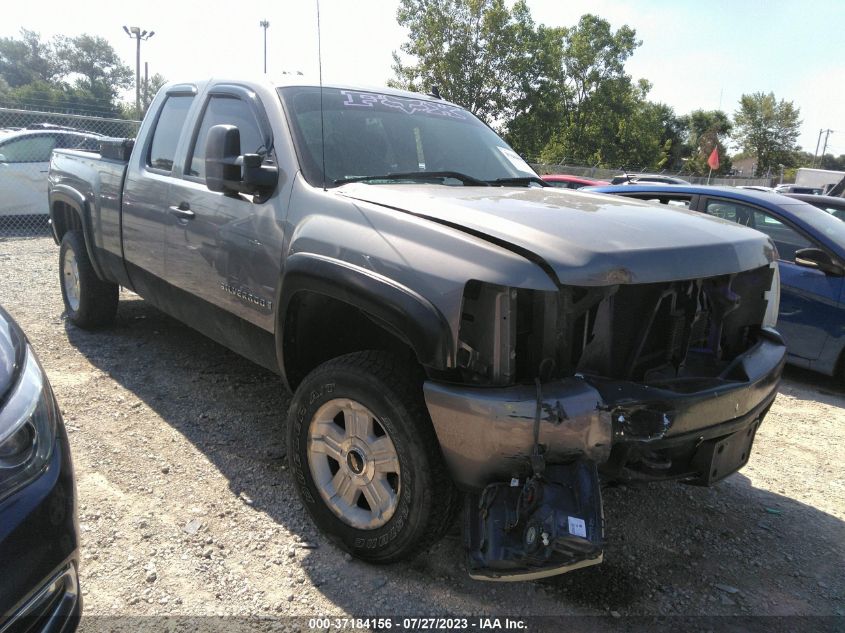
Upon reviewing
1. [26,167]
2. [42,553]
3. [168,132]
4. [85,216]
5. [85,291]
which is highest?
[168,132]

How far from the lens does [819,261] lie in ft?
→ 16.8

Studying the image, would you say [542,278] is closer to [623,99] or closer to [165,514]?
[165,514]

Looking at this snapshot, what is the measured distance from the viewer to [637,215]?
2.62 m

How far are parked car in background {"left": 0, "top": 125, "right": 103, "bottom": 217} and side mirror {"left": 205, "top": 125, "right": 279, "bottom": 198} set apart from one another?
8.43 m

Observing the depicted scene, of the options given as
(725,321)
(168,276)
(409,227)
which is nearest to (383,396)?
(409,227)

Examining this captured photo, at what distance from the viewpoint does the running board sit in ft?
6.44

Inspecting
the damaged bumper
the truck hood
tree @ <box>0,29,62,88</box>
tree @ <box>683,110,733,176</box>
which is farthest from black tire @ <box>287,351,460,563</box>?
tree @ <box>0,29,62,88</box>

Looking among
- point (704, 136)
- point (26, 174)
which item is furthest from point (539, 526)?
point (704, 136)

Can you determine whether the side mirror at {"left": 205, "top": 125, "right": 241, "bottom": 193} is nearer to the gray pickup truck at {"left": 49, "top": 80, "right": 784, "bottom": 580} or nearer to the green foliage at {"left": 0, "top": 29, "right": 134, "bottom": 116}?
the gray pickup truck at {"left": 49, "top": 80, "right": 784, "bottom": 580}

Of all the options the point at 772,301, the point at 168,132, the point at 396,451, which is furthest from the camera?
the point at 168,132

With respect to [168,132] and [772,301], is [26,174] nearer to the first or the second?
[168,132]

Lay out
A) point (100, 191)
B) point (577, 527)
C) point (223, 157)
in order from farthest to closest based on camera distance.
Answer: point (100, 191), point (223, 157), point (577, 527)

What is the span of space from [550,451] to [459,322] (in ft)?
1.67

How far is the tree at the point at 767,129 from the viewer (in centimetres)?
5569
